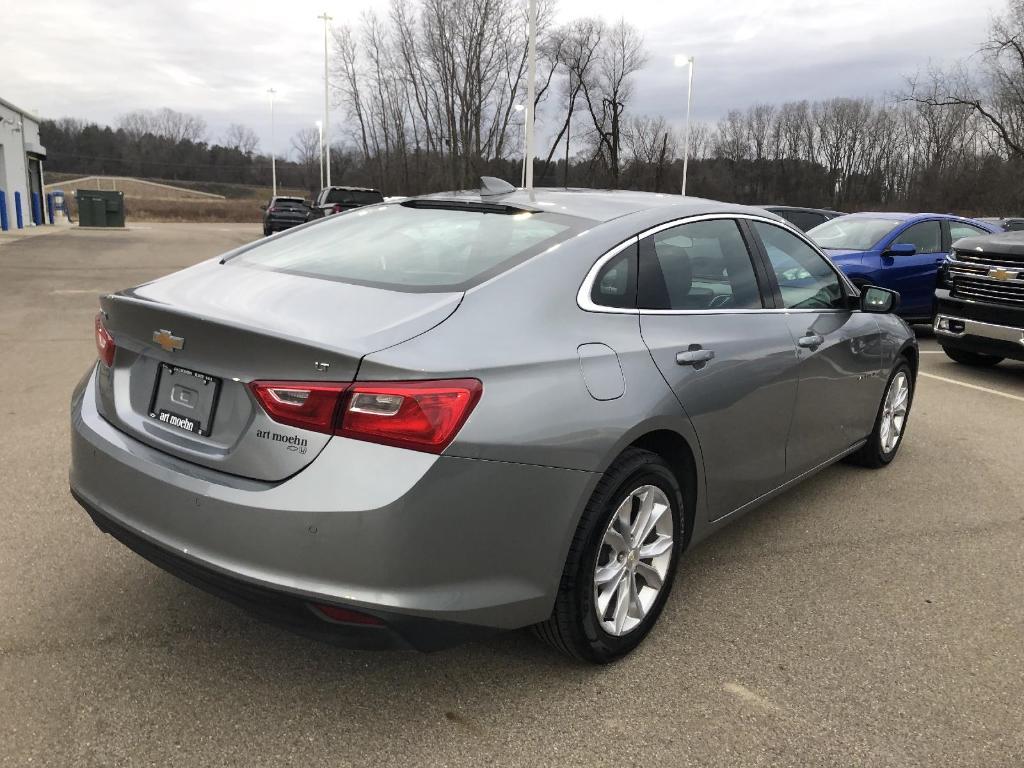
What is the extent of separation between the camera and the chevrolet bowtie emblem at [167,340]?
2449 millimetres

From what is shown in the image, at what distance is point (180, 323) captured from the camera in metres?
2.46

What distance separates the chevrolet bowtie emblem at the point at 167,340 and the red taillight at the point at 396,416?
0.67 meters

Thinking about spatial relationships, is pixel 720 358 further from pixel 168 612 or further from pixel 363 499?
pixel 168 612

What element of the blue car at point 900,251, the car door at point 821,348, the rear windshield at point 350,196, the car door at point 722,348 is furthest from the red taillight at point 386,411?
the rear windshield at point 350,196

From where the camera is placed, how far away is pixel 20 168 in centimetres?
3064

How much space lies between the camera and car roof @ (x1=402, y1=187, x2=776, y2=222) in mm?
3188

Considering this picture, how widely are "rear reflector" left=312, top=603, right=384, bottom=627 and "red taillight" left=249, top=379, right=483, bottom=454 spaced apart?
0.46 meters

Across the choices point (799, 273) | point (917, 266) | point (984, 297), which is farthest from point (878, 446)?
point (917, 266)

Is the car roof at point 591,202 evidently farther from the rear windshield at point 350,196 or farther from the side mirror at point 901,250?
the rear windshield at point 350,196

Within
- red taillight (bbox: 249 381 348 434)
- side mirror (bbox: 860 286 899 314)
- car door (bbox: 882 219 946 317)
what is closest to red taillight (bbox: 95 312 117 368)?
red taillight (bbox: 249 381 348 434)

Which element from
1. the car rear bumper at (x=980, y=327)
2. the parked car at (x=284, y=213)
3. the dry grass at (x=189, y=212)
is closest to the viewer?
the car rear bumper at (x=980, y=327)

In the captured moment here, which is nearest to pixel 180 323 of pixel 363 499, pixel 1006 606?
pixel 363 499

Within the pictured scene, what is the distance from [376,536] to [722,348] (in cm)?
168

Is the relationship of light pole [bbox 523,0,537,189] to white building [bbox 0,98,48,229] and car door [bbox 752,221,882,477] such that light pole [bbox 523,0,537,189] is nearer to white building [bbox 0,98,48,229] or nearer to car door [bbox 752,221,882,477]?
car door [bbox 752,221,882,477]
